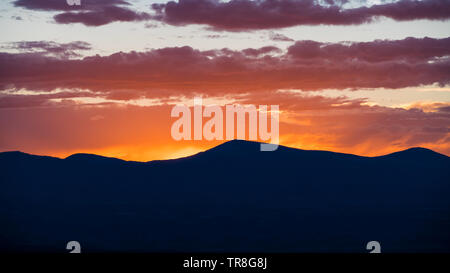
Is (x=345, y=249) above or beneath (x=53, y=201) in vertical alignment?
beneath

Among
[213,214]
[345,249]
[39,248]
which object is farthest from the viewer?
[213,214]

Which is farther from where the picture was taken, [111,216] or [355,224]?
[111,216]

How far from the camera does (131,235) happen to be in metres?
143

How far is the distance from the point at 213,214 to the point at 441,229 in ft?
220

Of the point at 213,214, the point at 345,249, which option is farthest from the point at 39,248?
the point at 345,249

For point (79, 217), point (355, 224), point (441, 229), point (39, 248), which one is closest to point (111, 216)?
point (79, 217)

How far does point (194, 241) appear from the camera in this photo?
13325cm

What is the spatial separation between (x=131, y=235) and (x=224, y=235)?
25.4m
